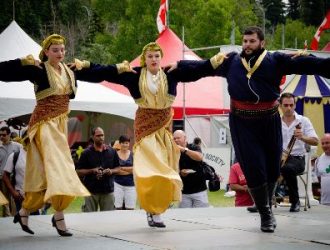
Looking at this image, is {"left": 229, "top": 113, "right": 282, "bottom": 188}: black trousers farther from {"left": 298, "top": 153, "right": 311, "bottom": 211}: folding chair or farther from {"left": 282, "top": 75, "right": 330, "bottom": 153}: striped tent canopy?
{"left": 282, "top": 75, "right": 330, "bottom": 153}: striped tent canopy

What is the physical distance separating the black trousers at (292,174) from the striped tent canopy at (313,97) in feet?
24.7

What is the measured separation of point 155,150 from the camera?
688 cm

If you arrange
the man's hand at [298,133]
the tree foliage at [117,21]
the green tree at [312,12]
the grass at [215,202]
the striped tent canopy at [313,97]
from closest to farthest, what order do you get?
the man's hand at [298,133] < the grass at [215,202] < the striped tent canopy at [313,97] < the tree foliage at [117,21] < the green tree at [312,12]

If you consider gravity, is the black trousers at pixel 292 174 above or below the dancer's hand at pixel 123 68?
below

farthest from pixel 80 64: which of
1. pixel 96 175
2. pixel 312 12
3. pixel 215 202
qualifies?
pixel 312 12

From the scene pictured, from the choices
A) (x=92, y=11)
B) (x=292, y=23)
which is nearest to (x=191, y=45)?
(x=92, y=11)

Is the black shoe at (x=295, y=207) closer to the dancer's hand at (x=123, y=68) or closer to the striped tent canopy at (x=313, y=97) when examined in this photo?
the dancer's hand at (x=123, y=68)

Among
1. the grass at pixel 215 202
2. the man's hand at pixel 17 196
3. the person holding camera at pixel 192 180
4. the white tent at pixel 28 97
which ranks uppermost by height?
the white tent at pixel 28 97

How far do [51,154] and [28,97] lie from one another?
6.70 m

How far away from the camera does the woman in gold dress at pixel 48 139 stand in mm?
6137

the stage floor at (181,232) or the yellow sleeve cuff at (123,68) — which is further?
the yellow sleeve cuff at (123,68)

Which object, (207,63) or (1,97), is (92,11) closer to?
(1,97)

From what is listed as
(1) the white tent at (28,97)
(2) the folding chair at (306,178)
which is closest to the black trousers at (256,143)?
(2) the folding chair at (306,178)

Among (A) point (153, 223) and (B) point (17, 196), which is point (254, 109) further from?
(B) point (17, 196)
